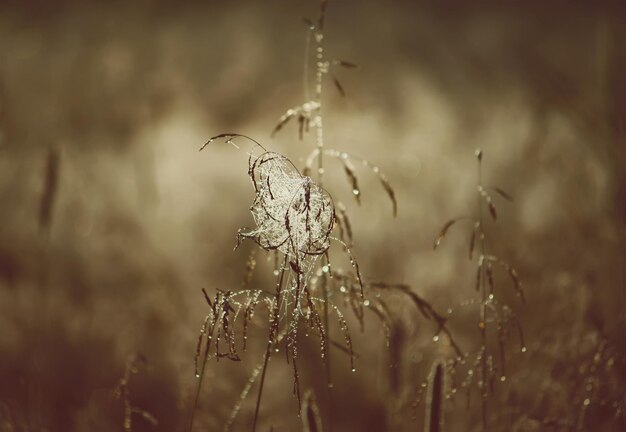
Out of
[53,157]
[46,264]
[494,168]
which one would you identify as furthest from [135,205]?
[494,168]

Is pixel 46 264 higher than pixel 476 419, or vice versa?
pixel 46 264

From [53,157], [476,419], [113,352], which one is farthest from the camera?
[113,352]

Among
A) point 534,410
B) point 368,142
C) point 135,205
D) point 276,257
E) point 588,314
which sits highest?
point 368,142

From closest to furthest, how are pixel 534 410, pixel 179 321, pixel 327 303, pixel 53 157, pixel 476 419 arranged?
1. pixel 327 303
2. pixel 53 157
3. pixel 534 410
4. pixel 476 419
5. pixel 179 321

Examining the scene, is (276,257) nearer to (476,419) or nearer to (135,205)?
(476,419)

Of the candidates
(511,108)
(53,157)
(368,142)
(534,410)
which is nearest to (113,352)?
(53,157)

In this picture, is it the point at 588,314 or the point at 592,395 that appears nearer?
the point at 592,395
